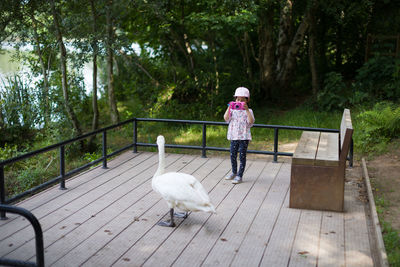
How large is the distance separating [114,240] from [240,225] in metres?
1.46

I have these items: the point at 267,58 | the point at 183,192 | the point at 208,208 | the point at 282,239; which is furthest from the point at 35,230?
the point at 267,58

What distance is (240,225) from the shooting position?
4.96 meters

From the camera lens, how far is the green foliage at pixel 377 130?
881 centimetres

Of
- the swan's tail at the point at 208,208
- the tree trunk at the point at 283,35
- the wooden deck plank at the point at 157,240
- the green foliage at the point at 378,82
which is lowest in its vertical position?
the wooden deck plank at the point at 157,240

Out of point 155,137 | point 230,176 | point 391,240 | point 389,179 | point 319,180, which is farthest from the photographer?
point 155,137

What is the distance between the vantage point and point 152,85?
13.3 meters

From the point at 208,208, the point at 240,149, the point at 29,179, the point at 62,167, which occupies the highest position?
the point at 240,149

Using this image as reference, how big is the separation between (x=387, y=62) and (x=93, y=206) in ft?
33.7

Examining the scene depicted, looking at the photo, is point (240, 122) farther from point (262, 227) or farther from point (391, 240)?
point (391, 240)

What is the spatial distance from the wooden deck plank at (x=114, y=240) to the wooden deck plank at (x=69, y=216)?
41cm

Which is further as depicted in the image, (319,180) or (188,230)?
(319,180)

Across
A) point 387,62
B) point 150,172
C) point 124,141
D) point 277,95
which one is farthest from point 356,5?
point 150,172

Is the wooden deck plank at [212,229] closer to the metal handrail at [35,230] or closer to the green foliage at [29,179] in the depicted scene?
the metal handrail at [35,230]

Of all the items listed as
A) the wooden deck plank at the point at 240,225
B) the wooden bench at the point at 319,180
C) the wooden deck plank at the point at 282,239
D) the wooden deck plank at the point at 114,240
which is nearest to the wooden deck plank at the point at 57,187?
the wooden deck plank at the point at 114,240
